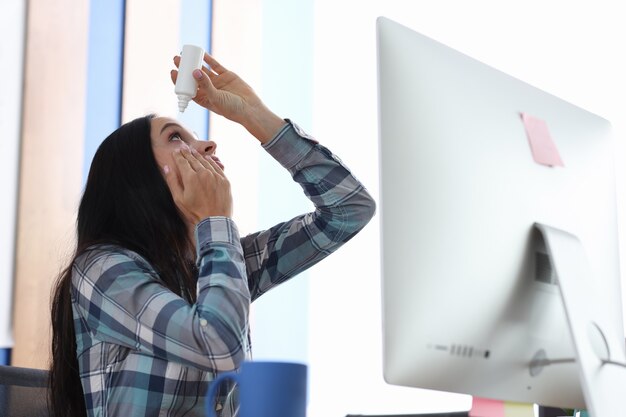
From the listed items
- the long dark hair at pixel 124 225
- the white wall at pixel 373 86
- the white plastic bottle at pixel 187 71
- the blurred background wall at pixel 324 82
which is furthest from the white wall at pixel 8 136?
the white wall at pixel 373 86

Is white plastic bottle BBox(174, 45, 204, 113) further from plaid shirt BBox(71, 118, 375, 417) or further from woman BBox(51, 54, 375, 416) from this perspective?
plaid shirt BBox(71, 118, 375, 417)

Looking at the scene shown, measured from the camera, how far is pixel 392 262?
827 mm

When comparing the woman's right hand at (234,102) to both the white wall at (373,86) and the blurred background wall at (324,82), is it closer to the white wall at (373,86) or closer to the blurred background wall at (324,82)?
the blurred background wall at (324,82)

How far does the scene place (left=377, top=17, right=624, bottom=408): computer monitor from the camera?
0.84m

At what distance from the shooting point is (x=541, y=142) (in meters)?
1.00

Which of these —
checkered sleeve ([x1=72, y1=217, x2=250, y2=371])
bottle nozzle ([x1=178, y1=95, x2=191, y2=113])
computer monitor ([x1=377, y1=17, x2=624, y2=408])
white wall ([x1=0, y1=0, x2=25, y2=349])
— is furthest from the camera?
white wall ([x1=0, y1=0, x2=25, y2=349])

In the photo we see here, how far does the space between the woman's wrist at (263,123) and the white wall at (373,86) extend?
6.00 feet

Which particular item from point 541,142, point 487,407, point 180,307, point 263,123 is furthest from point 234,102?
point 487,407

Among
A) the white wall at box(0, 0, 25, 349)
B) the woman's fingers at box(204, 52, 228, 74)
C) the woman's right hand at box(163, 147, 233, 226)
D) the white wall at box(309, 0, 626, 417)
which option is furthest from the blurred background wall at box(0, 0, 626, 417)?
the woman's right hand at box(163, 147, 233, 226)

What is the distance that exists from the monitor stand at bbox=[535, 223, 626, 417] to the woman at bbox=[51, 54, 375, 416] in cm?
45

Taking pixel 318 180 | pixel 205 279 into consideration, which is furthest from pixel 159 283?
pixel 318 180

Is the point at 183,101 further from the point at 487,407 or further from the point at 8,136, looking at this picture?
the point at 8,136

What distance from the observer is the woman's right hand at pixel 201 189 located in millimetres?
1250

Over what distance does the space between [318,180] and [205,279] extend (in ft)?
1.40
